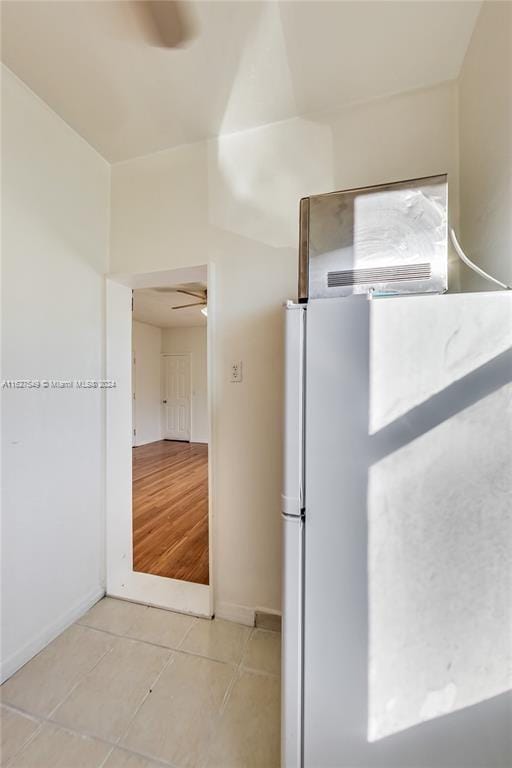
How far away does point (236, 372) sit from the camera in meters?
1.76

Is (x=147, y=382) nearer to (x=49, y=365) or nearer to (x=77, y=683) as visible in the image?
(x=49, y=365)

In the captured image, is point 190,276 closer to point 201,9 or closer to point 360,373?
point 201,9

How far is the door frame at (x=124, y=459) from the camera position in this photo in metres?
1.86

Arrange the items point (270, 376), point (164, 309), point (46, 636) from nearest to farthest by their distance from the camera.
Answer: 1. point (46, 636)
2. point (270, 376)
3. point (164, 309)

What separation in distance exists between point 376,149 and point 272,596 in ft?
8.02

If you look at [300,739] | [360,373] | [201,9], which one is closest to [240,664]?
[300,739]

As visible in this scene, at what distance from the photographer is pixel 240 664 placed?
148 centimetres

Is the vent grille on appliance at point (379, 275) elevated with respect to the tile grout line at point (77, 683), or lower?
elevated

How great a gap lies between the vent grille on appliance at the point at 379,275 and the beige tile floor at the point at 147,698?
5.75ft

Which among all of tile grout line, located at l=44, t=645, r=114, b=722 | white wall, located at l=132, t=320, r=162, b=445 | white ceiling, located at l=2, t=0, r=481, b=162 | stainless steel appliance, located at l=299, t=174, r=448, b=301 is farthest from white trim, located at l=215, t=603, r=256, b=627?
white wall, located at l=132, t=320, r=162, b=445

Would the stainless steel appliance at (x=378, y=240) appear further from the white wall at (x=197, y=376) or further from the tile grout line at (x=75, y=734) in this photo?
the white wall at (x=197, y=376)

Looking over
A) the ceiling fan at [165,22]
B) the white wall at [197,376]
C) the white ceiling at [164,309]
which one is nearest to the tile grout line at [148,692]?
the ceiling fan at [165,22]

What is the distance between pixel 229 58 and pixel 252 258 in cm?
84

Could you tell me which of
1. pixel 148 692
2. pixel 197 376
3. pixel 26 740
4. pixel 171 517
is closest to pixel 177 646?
pixel 148 692
